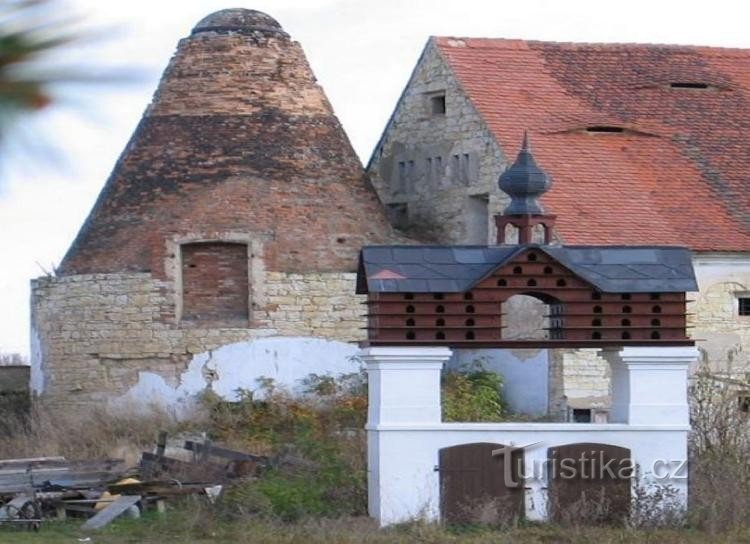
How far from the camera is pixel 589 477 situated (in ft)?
52.5

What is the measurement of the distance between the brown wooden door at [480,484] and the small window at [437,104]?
12.8m

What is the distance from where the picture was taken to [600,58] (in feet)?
96.5

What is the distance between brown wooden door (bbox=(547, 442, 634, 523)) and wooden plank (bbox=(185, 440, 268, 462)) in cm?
428

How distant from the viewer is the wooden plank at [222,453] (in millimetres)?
18953

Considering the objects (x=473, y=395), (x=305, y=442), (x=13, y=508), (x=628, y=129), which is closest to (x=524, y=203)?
(x=305, y=442)

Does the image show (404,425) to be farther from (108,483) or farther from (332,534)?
(108,483)

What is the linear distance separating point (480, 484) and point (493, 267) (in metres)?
2.20

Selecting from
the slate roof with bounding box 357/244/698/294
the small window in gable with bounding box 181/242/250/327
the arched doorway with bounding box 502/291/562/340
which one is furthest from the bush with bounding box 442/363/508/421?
the slate roof with bounding box 357/244/698/294

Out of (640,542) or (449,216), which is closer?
(640,542)

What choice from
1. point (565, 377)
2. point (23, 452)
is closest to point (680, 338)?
point (565, 377)

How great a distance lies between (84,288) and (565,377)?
7.71 meters

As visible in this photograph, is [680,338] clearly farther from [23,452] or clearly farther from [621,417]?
[23,452]

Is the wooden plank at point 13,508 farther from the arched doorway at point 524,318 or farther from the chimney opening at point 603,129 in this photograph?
the chimney opening at point 603,129

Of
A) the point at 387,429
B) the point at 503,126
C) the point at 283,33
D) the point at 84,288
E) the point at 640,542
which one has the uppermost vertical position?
the point at 283,33
